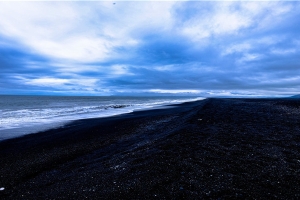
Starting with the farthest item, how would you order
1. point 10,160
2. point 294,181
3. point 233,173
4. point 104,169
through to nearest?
point 10,160
point 104,169
point 233,173
point 294,181

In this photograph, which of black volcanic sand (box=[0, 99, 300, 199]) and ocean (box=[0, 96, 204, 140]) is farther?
ocean (box=[0, 96, 204, 140])

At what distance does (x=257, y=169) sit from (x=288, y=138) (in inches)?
246

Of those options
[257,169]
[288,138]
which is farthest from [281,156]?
[288,138]

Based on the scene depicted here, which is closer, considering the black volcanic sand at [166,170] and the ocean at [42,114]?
the black volcanic sand at [166,170]

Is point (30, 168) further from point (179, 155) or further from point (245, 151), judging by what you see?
point (245, 151)

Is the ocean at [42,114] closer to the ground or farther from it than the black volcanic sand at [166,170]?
farther from it

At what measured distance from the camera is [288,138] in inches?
443

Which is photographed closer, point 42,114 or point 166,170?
point 166,170

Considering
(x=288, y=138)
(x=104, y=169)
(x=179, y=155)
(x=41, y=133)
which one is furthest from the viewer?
(x=41, y=133)

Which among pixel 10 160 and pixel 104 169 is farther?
pixel 10 160

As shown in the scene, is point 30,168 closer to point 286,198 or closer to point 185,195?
point 185,195

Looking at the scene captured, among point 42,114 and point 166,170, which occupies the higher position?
point 42,114

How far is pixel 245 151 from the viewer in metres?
8.97

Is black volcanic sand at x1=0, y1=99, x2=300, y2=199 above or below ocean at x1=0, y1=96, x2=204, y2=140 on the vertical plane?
below
